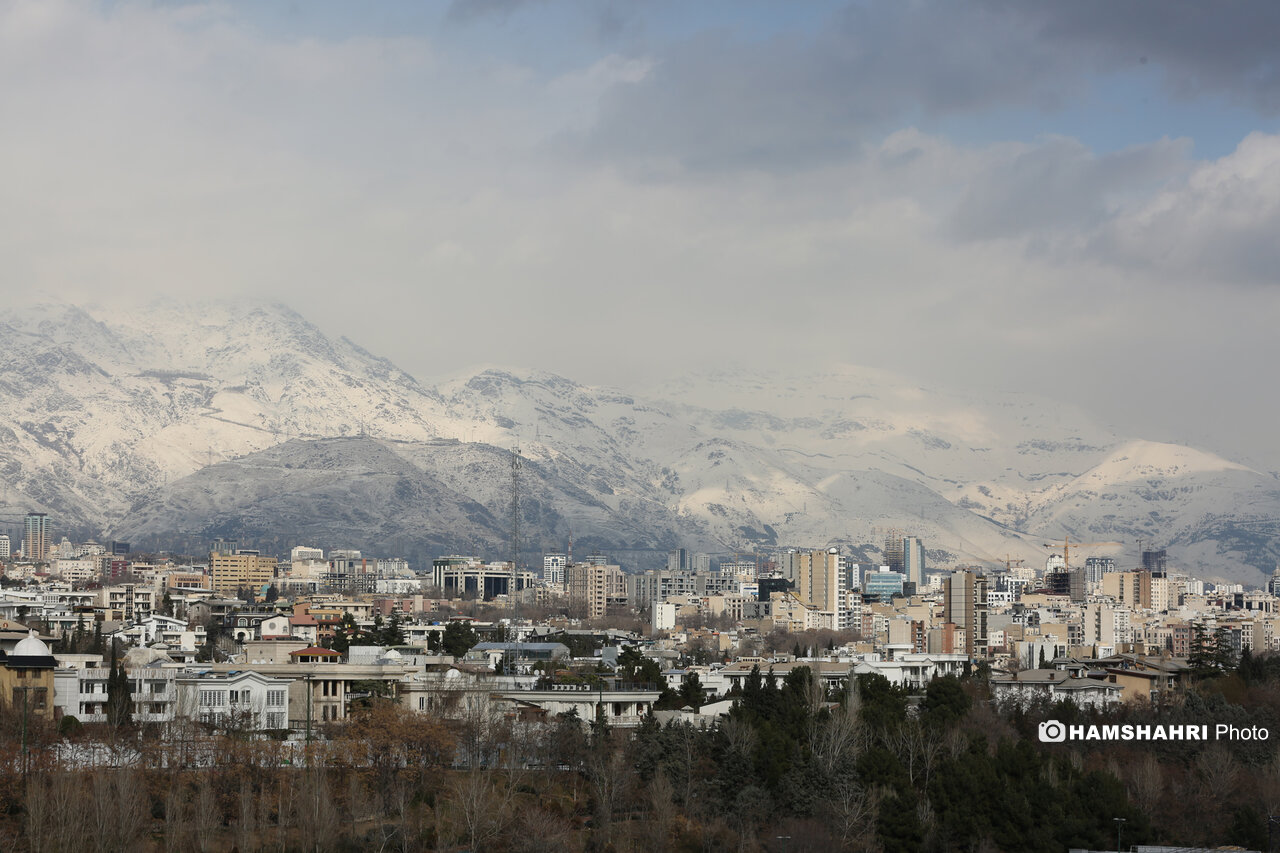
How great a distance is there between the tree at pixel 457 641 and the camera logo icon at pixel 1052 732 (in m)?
33.9

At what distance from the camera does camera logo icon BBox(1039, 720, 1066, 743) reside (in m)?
63.3

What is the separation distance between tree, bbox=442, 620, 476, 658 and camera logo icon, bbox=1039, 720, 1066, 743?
3392cm

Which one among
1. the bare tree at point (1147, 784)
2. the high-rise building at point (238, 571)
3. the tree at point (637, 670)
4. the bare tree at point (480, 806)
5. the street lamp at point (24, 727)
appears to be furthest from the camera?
the high-rise building at point (238, 571)

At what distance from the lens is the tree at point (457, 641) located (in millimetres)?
92750

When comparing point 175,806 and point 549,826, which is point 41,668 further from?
point 549,826

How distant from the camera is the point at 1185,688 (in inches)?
3007

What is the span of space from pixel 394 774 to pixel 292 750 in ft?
11.8

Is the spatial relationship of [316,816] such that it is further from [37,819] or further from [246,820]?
[37,819]

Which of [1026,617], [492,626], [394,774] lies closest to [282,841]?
[394,774]

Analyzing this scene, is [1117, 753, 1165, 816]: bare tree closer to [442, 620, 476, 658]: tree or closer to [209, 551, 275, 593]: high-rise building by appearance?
[442, 620, 476, 658]: tree

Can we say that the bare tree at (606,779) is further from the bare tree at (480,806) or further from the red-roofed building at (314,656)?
the red-roofed building at (314,656)

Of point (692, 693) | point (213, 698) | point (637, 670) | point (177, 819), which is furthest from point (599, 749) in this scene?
point (637, 670)

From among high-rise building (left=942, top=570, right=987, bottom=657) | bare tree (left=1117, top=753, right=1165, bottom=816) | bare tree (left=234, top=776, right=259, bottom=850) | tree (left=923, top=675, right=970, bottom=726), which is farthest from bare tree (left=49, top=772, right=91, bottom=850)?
high-rise building (left=942, top=570, right=987, bottom=657)

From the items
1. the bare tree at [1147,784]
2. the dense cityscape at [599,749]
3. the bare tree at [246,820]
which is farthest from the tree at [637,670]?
the bare tree at [246,820]
